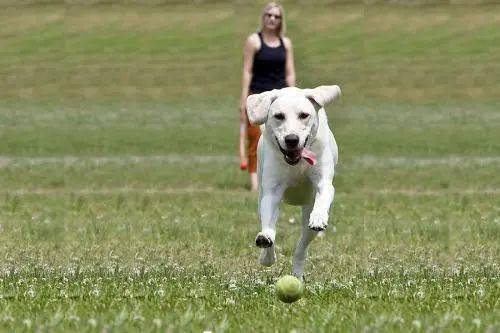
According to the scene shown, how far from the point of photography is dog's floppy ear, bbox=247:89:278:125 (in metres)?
8.98

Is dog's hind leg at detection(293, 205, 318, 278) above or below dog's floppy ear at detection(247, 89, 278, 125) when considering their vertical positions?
below

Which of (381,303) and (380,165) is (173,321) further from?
(380,165)

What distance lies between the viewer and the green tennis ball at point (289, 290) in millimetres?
7531

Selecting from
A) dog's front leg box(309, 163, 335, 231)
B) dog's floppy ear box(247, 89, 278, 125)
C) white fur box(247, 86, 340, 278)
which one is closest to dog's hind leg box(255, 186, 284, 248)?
white fur box(247, 86, 340, 278)

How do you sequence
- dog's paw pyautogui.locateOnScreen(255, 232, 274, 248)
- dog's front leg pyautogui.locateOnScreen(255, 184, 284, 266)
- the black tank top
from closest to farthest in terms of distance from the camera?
1. dog's paw pyautogui.locateOnScreen(255, 232, 274, 248)
2. dog's front leg pyautogui.locateOnScreen(255, 184, 284, 266)
3. the black tank top

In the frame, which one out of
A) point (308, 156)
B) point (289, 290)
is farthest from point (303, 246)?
point (289, 290)

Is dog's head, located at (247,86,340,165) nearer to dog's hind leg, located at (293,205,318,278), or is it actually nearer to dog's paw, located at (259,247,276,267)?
dog's hind leg, located at (293,205,318,278)

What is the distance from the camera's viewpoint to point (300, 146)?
8742 mm

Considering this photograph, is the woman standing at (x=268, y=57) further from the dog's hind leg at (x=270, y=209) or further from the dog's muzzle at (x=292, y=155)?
the dog's muzzle at (x=292, y=155)

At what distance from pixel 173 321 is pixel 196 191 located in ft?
37.7

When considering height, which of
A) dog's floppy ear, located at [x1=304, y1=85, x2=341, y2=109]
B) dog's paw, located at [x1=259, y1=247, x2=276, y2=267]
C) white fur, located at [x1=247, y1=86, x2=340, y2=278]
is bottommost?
dog's paw, located at [x1=259, y1=247, x2=276, y2=267]

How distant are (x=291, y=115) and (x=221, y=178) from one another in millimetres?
11624

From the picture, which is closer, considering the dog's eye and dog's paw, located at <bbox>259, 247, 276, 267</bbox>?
the dog's eye

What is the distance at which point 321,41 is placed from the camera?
175 feet
